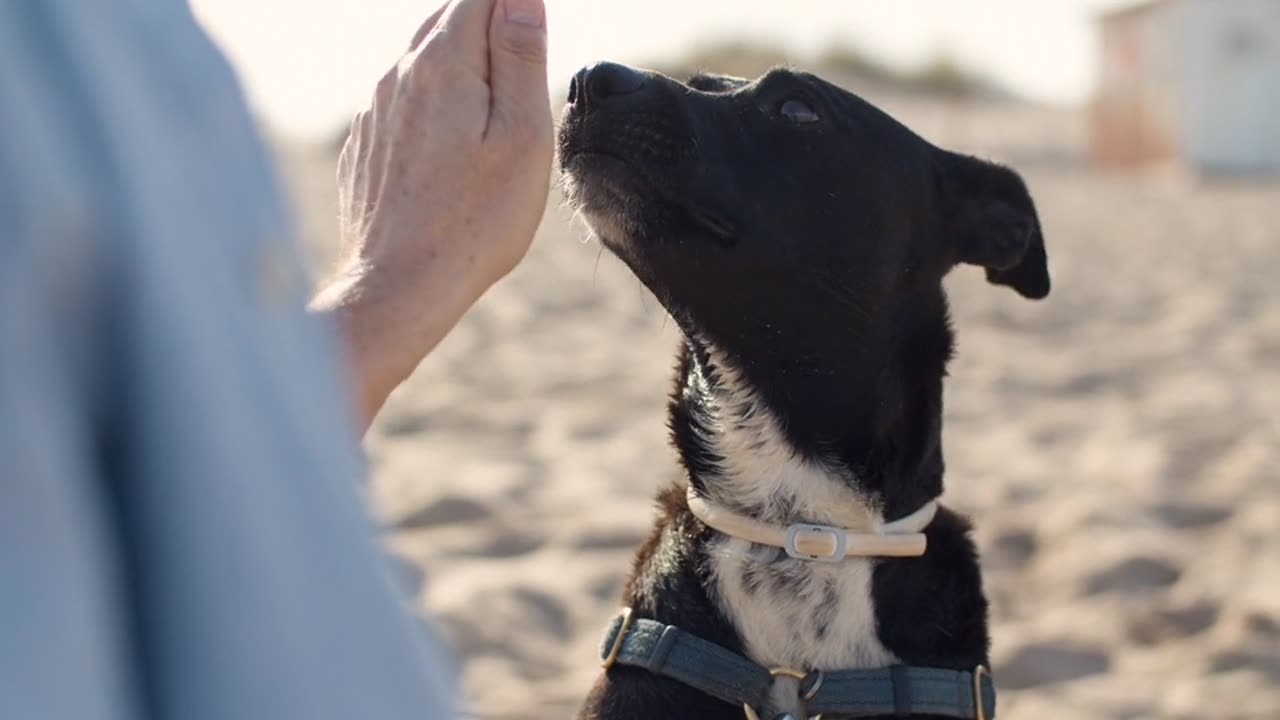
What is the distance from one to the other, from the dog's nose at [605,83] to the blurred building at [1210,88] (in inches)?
885

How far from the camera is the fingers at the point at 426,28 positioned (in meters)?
1.90

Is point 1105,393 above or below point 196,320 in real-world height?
above

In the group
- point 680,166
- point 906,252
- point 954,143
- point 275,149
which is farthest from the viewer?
point 954,143

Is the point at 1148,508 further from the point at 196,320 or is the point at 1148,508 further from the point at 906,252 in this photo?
the point at 196,320

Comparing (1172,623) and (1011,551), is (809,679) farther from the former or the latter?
(1011,551)

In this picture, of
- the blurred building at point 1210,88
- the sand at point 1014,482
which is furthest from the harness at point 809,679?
the blurred building at point 1210,88

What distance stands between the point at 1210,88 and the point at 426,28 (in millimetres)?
23981

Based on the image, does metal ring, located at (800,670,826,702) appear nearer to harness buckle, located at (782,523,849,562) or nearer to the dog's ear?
harness buckle, located at (782,523,849,562)

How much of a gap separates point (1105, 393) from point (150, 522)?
6833 mm

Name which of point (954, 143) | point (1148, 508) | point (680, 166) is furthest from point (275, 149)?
point (954, 143)

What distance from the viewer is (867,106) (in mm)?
2828

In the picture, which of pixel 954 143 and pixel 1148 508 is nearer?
pixel 1148 508

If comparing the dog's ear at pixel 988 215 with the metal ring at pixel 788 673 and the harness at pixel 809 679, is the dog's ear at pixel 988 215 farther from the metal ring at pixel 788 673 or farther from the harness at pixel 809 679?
the metal ring at pixel 788 673

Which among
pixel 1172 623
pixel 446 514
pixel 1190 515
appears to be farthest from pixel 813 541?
pixel 1190 515
